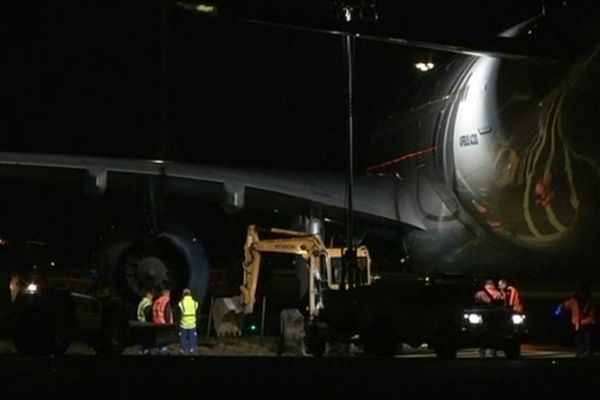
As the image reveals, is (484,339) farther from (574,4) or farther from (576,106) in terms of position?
(574,4)

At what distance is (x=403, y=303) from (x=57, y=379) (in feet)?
30.9

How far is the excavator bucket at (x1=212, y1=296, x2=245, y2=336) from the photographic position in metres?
31.3

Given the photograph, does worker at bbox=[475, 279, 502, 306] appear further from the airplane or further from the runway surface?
the runway surface

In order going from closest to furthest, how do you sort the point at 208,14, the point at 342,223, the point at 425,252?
the point at 208,14 < the point at 425,252 < the point at 342,223

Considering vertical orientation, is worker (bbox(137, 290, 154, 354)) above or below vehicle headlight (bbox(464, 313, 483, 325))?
above

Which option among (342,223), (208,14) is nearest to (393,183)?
(342,223)

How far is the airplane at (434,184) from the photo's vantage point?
21.4 m

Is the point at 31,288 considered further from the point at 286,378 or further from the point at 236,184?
the point at 236,184

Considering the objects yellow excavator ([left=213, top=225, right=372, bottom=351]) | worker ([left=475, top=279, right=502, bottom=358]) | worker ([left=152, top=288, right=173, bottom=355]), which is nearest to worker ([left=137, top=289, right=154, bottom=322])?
worker ([left=152, top=288, right=173, bottom=355])

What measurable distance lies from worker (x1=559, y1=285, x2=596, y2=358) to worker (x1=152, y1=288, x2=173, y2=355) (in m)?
8.56

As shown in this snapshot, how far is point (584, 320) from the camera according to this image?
23.7 metres

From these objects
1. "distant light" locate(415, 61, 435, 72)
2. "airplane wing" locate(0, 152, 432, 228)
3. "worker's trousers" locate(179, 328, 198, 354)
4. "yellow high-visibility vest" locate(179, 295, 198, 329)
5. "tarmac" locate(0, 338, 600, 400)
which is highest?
"distant light" locate(415, 61, 435, 72)

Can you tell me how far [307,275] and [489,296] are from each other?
241 inches

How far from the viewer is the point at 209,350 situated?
27.5m
